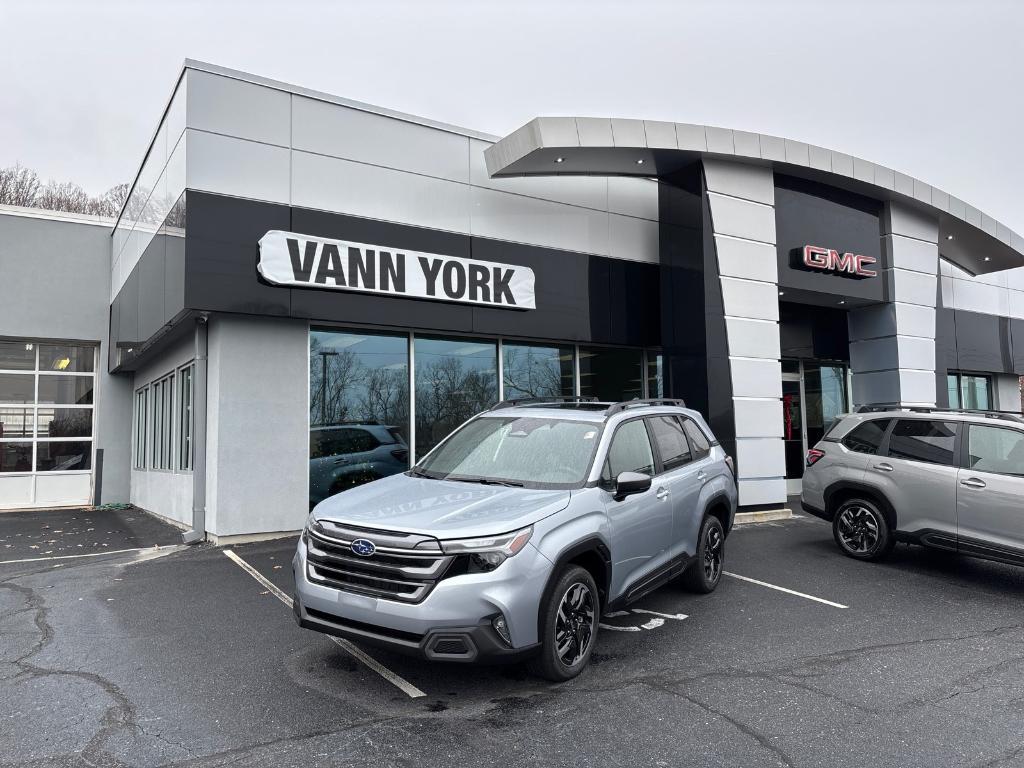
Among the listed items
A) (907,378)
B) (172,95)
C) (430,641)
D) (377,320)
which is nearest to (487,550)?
(430,641)

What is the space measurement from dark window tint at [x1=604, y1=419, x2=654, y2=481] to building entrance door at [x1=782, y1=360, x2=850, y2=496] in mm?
10431

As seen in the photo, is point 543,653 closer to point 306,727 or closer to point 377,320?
point 306,727

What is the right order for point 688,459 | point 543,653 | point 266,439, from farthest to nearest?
point 266,439, point 688,459, point 543,653

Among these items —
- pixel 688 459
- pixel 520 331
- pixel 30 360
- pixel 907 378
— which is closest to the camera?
pixel 688 459

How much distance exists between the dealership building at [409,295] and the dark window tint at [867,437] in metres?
2.86

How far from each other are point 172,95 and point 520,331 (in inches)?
237

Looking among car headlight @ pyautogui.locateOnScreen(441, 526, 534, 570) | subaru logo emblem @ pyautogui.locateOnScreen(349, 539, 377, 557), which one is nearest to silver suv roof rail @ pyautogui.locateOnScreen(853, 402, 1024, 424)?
car headlight @ pyautogui.locateOnScreen(441, 526, 534, 570)

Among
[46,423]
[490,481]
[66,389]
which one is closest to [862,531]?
[490,481]

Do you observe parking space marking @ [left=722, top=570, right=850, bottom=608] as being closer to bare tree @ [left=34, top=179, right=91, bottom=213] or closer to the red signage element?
the red signage element

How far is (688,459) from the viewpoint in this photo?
6.42 meters

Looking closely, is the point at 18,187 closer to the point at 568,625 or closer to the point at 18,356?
the point at 18,356

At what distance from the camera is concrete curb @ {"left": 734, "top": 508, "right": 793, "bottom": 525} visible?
11.2 m

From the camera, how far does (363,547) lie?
13.4 feet

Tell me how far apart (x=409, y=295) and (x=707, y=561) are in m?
5.63
